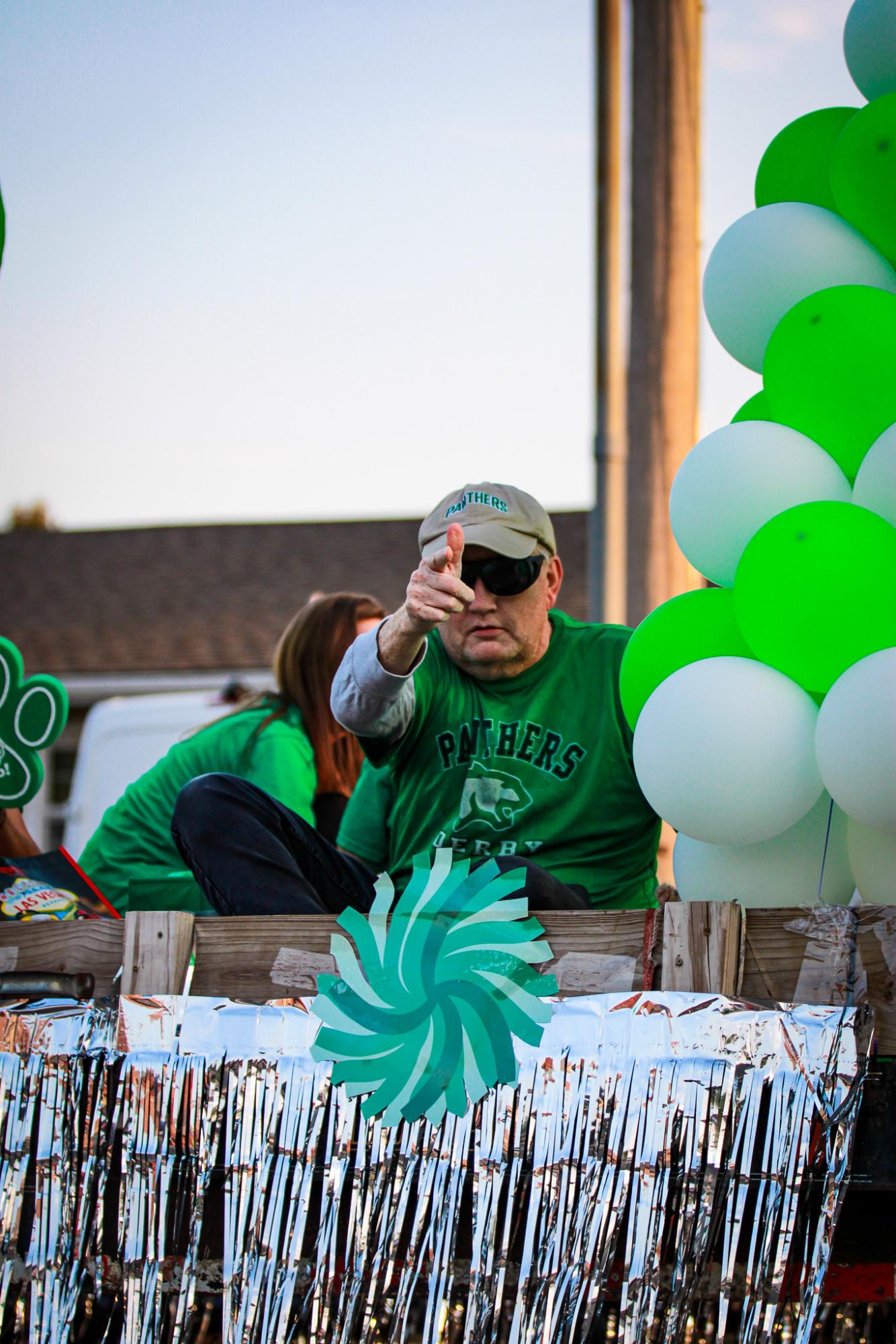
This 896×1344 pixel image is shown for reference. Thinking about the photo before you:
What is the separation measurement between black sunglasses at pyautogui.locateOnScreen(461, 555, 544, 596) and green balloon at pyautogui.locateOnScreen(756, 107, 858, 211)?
770mm

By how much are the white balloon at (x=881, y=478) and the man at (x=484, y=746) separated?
2.19 ft

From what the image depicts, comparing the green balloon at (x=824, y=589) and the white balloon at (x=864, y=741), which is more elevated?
the green balloon at (x=824, y=589)

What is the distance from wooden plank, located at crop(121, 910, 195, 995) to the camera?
6.63ft

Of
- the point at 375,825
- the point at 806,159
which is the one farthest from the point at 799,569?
the point at 375,825

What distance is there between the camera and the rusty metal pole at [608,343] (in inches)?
184

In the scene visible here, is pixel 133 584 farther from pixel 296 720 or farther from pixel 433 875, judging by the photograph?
pixel 433 875

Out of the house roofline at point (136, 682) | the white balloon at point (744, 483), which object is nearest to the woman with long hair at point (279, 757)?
the white balloon at point (744, 483)

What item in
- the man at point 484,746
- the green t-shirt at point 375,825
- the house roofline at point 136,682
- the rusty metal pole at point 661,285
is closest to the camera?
the man at point 484,746

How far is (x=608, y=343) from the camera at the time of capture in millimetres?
4945

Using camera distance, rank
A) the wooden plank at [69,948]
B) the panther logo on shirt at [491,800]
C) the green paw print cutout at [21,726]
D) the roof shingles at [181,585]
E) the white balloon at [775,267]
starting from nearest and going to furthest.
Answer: the wooden plank at [69,948] < the white balloon at [775,267] < the panther logo on shirt at [491,800] < the green paw print cutout at [21,726] < the roof shingles at [181,585]

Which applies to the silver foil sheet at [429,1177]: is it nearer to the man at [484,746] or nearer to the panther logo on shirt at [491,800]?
the man at [484,746]

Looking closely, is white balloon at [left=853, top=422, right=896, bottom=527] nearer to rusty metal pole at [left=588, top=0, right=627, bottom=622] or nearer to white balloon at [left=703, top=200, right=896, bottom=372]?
white balloon at [left=703, top=200, right=896, bottom=372]

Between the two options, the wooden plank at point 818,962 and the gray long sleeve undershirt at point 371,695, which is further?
the gray long sleeve undershirt at point 371,695

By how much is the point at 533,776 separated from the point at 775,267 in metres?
0.97
